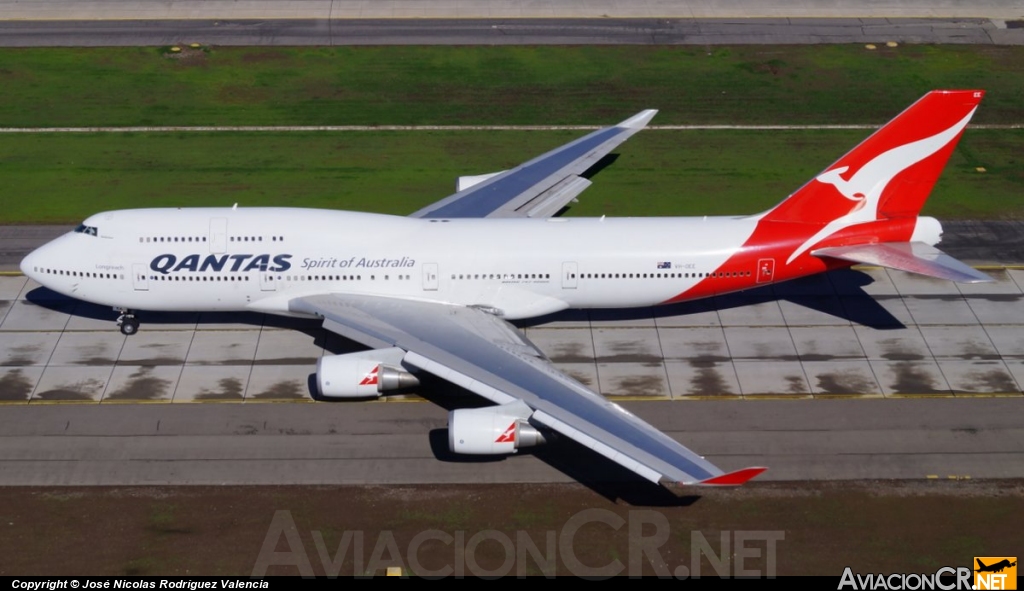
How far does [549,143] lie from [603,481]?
24.7 metres

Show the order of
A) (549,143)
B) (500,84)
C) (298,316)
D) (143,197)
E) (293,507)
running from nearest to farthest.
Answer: (293,507)
(298,316)
(143,197)
(549,143)
(500,84)

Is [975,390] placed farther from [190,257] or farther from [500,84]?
[500,84]

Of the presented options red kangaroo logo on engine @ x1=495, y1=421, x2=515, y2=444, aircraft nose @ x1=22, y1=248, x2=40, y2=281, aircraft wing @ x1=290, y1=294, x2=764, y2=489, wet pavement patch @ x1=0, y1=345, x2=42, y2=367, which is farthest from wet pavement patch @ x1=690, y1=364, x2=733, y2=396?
aircraft nose @ x1=22, y1=248, x2=40, y2=281

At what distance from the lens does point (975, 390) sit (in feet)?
126

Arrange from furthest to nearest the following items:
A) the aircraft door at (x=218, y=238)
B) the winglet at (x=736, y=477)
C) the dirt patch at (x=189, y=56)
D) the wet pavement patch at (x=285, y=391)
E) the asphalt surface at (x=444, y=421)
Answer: the dirt patch at (x=189, y=56) < the aircraft door at (x=218, y=238) < the wet pavement patch at (x=285, y=391) < the asphalt surface at (x=444, y=421) < the winglet at (x=736, y=477)

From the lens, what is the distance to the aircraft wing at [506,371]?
31172 mm

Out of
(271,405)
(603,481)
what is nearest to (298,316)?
(271,405)

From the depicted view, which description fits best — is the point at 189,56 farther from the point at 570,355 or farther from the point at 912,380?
the point at 912,380

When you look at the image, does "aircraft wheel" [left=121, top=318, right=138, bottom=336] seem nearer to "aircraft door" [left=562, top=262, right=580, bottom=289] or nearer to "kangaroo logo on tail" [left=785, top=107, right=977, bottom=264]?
"aircraft door" [left=562, top=262, right=580, bottom=289]

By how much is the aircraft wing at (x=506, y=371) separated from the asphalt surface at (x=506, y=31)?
30.8 metres

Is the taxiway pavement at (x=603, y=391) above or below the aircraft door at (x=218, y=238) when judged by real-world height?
below

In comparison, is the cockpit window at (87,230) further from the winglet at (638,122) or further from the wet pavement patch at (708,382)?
the winglet at (638,122)

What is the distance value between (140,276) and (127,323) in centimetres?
277

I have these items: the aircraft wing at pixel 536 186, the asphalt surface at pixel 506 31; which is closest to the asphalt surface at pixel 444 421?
the aircraft wing at pixel 536 186
